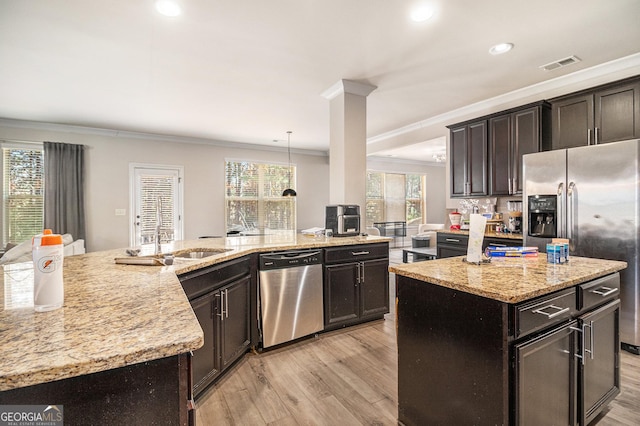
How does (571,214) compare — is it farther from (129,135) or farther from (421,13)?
(129,135)

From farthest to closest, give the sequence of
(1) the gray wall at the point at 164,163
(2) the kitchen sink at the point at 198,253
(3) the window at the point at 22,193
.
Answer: (1) the gray wall at the point at 164,163 < (3) the window at the point at 22,193 < (2) the kitchen sink at the point at 198,253

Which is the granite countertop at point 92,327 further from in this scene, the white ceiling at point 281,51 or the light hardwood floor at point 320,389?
the white ceiling at point 281,51

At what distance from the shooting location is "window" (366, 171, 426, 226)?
916 centimetres

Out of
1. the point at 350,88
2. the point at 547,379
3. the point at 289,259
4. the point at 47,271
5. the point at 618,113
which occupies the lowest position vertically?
the point at 547,379

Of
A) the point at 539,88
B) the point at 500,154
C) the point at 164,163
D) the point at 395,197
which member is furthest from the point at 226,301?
the point at 395,197

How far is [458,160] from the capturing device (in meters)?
4.35

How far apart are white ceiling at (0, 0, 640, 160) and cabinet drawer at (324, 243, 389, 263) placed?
1.86 meters

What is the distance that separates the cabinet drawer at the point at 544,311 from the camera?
4.13 feet

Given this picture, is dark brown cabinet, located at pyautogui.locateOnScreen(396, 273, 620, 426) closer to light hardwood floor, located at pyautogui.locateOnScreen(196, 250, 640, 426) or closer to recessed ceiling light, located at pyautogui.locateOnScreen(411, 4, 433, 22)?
light hardwood floor, located at pyautogui.locateOnScreen(196, 250, 640, 426)

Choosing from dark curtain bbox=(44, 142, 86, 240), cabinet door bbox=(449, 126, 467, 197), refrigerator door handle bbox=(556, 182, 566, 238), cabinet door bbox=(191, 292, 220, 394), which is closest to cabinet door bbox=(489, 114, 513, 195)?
cabinet door bbox=(449, 126, 467, 197)

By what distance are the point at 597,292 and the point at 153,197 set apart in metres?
6.59

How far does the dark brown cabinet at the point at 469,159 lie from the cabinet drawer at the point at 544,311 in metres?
2.77

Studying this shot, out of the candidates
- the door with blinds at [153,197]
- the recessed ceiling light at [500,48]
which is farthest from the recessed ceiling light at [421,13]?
the door with blinds at [153,197]

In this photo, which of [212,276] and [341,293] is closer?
[212,276]
